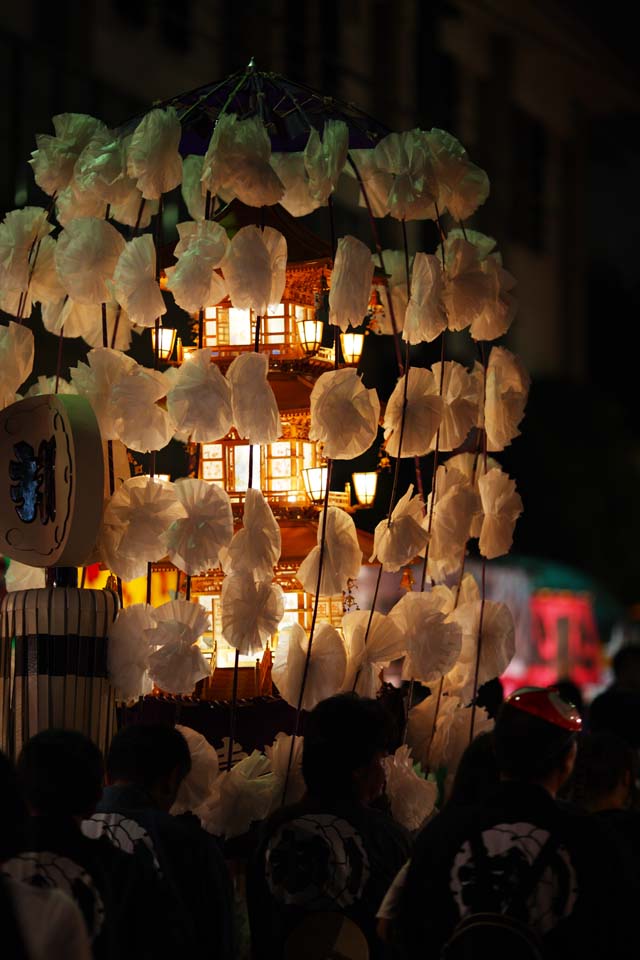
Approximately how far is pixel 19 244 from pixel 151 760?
3.13 metres

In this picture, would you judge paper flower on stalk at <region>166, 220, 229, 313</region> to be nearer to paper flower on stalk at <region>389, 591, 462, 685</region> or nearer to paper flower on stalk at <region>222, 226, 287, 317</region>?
paper flower on stalk at <region>222, 226, 287, 317</region>

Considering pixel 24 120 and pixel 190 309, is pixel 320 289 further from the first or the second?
pixel 24 120

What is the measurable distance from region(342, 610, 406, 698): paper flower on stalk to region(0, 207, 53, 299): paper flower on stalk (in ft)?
6.75

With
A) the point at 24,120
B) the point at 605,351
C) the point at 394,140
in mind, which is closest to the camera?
the point at 394,140

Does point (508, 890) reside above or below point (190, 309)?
below

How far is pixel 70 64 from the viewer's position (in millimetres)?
16578

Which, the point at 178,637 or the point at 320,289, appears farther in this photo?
the point at 320,289

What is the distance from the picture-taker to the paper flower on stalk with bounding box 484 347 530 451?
6902 millimetres

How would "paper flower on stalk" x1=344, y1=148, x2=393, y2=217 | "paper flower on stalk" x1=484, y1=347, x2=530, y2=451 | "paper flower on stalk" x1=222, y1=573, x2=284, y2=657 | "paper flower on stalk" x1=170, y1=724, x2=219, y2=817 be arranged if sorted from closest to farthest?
"paper flower on stalk" x1=170, y1=724, x2=219, y2=817 → "paper flower on stalk" x1=222, y1=573, x2=284, y2=657 → "paper flower on stalk" x1=344, y1=148, x2=393, y2=217 → "paper flower on stalk" x1=484, y1=347, x2=530, y2=451

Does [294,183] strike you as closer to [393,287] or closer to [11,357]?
[393,287]

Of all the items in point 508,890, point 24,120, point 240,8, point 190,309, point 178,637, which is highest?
point 240,8

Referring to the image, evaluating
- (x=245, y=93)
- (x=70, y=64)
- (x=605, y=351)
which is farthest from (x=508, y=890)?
(x=605, y=351)

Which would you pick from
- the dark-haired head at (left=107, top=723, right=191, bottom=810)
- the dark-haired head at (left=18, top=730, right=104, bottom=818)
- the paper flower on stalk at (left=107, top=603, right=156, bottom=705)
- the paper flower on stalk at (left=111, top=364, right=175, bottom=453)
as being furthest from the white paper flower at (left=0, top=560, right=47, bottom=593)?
the dark-haired head at (left=18, top=730, right=104, bottom=818)

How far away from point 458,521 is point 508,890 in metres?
2.90
